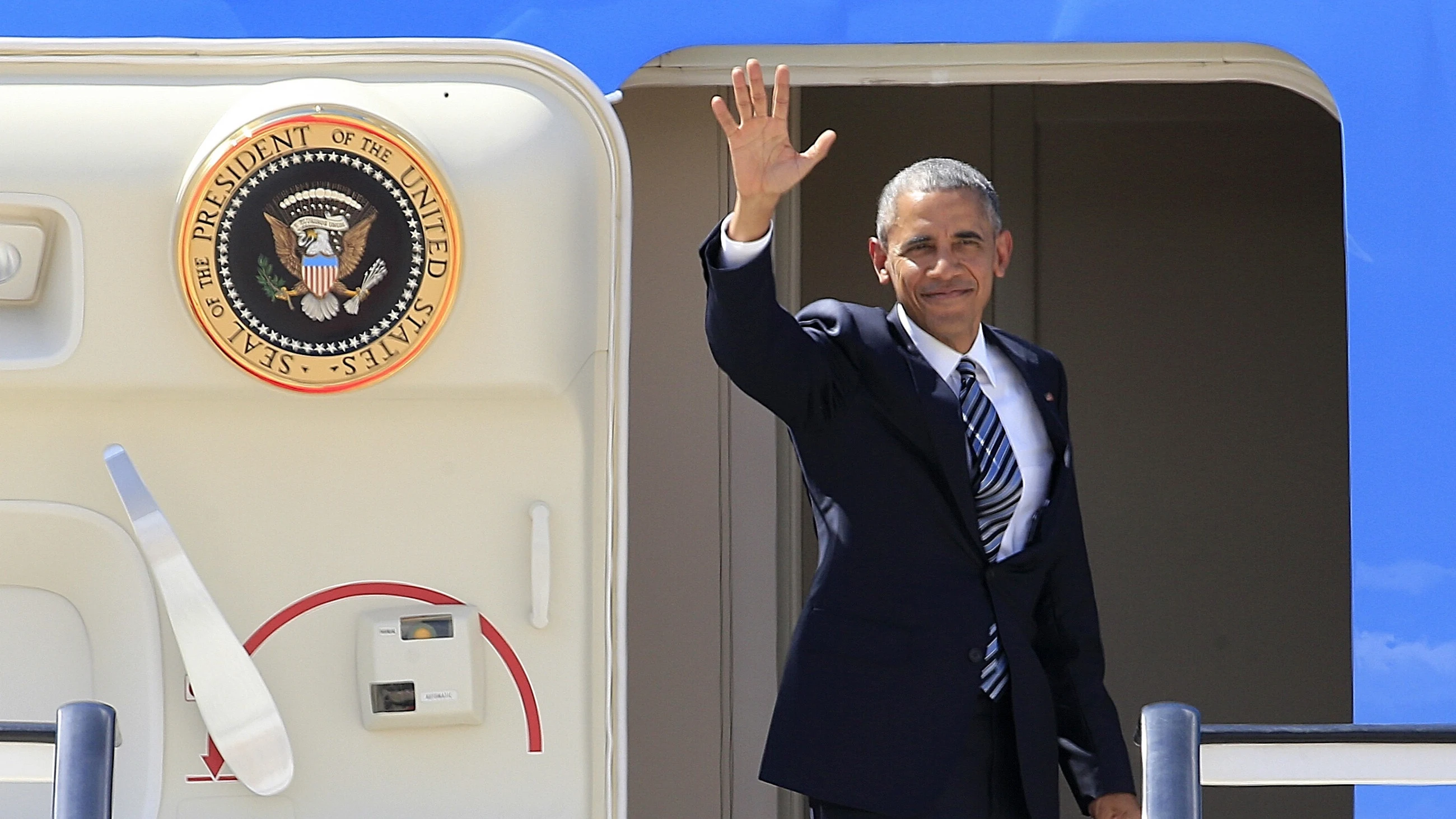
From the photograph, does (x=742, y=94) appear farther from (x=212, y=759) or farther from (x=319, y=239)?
(x=212, y=759)

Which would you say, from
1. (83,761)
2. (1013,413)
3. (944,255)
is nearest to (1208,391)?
(1013,413)

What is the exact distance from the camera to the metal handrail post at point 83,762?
1.64 metres

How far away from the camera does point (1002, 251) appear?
2.25 metres

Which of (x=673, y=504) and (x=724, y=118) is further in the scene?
(x=673, y=504)

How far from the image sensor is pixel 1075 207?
14.4 feet

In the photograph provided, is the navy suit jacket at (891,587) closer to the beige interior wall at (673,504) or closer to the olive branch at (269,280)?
the olive branch at (269,280)

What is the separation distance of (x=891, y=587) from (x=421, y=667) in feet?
1.82

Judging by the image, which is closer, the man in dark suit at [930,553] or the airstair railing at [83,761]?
the airstair railing at [83,761]

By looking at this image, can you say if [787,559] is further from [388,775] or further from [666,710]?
[388,775]

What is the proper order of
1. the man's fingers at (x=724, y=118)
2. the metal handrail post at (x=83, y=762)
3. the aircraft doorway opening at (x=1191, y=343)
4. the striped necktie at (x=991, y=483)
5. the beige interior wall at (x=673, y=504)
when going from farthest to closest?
the aircraft doorway opening at (x=1191, y=343)
the beige interior wall at (x=673, y=504)
the striped necktie at (x=991, y=483)
the man's fingers at (x=724, y=118)
the metal handrail post at (x=83, y=762)

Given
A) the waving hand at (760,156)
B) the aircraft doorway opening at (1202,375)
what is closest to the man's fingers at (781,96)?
the waving hand at (760,156)

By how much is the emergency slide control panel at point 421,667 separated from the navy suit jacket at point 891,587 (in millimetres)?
371

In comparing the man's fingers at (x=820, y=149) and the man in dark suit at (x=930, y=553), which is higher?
the man's fingers at (x=820, y=149)

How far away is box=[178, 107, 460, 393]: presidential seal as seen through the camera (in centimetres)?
197
